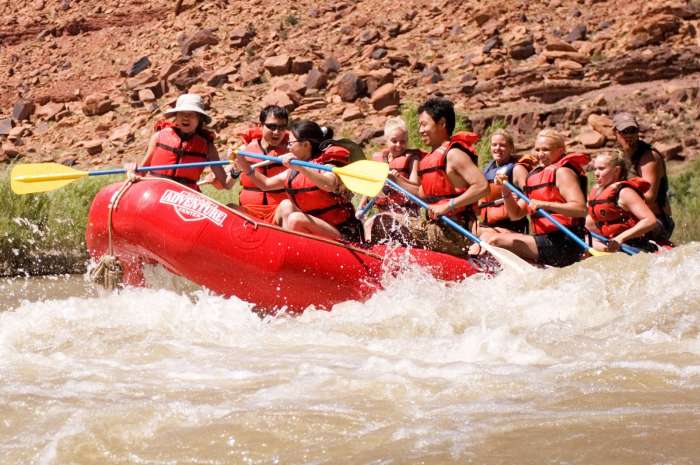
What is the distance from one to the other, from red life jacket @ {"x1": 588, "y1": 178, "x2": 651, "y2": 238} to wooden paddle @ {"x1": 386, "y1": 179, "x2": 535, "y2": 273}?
1.03 meters

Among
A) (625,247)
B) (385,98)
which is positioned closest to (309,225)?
(625,247)

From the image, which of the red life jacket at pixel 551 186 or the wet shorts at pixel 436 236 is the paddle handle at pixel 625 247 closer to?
the red life jacket at pixel 551 186

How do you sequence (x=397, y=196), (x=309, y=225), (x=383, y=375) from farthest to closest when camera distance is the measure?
(x=397, y=196), (x=309, y=225), (x=383, y=375)

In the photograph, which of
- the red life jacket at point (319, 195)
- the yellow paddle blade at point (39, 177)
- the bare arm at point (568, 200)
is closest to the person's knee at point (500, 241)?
the bare arm at point (568, 200)

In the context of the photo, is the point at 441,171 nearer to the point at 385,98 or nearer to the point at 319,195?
the point at 319,195

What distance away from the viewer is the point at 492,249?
7082 mm

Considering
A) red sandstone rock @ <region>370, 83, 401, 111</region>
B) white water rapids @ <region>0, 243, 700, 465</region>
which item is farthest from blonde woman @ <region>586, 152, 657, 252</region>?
red sandstone rock @ <region>370, 83, 401, 111</region>

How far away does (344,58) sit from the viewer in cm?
2500

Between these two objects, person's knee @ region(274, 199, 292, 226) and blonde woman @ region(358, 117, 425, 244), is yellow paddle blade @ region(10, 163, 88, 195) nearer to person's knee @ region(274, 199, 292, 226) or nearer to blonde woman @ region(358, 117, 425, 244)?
person's knee @ region(274, 199, 292, 226)

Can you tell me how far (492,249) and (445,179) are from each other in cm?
54

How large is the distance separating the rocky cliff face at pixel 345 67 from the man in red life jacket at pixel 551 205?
37.4 feet

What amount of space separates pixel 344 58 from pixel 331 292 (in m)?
18.5

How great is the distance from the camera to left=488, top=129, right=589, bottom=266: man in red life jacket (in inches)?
287

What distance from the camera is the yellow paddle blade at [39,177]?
25.6 ft
